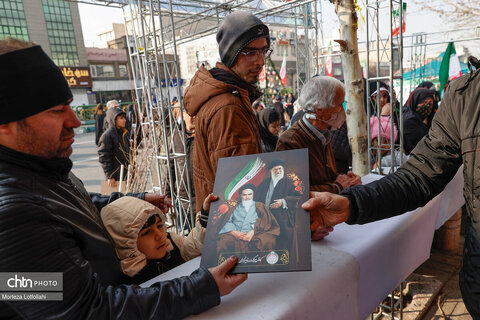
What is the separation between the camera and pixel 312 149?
2.03 metres

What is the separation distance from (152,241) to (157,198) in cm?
32

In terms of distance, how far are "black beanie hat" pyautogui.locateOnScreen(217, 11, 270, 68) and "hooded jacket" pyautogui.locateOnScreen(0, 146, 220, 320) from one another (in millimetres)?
1132

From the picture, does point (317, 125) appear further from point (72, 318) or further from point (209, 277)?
point (72, 318)

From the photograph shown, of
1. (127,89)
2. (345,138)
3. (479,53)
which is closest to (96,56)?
(127,89)

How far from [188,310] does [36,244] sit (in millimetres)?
458

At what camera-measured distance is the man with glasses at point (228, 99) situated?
1601mm

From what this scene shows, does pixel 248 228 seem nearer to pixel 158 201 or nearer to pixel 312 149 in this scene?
pixel 158 201

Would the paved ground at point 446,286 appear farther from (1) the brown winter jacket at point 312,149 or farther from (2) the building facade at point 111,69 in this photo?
(2) the building facade at point 111,69

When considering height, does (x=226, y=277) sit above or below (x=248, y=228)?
below

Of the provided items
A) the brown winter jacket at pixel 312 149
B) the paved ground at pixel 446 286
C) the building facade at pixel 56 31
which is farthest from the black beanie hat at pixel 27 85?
the building facade at pixel 56 31

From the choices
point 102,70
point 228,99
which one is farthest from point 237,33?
point 102,70

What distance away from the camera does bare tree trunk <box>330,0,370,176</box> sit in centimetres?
324

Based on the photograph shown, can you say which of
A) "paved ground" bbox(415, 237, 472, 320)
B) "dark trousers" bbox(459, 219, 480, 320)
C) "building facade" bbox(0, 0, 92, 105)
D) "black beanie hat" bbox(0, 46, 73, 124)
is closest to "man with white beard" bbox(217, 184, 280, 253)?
"black beanie hat" bbox(0, 46, 73, 124)

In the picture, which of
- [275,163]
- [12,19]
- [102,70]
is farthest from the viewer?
[102,70]
